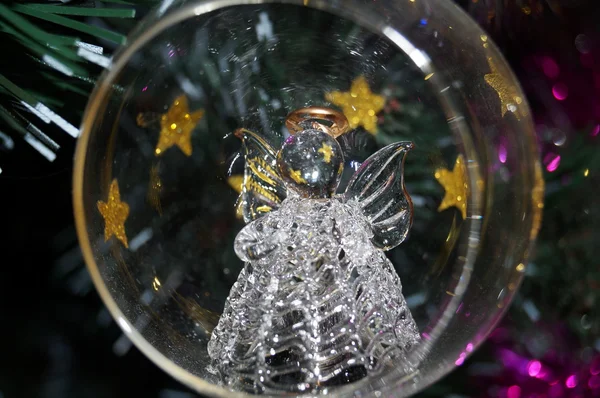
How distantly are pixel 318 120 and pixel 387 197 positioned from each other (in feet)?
0.19

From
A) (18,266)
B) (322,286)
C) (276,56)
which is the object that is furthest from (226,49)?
(18,266)

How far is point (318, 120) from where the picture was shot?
30 cm

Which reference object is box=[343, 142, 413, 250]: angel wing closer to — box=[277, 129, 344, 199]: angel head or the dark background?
box=[277, 129, 344, 199]: angel head

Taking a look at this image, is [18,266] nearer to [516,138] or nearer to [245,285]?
[245,285]

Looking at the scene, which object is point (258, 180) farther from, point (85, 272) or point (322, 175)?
point (85, 272)

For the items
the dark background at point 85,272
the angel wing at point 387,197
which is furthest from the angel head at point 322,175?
the dark background at point 85,272

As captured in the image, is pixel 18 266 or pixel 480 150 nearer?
pixel 480 150

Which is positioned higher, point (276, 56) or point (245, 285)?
point (276, 56)

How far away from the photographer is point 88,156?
23 centimetres

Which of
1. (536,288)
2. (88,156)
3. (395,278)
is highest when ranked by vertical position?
(88,156)

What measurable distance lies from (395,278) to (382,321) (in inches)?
1.1

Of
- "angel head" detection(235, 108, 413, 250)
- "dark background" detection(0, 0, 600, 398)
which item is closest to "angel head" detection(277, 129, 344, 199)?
"angel head" detection(235, 108, 413, 250)

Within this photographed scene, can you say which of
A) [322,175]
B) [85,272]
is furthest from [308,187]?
[85,272]

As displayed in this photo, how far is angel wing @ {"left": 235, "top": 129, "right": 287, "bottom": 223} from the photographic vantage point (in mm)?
309
